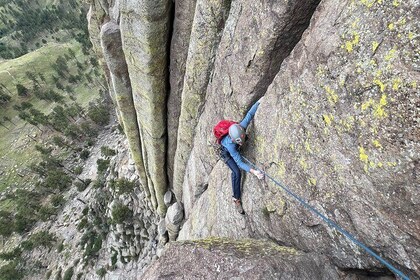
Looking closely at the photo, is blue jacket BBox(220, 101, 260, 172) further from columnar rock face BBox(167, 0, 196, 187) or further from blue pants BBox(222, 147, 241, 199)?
columnar rock face BBox(167, 0, 196, 187)

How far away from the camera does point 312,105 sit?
6336 millimetres

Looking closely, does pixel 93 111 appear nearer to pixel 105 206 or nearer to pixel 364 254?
pixel 105 206

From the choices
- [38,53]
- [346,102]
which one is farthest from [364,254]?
[38,53]

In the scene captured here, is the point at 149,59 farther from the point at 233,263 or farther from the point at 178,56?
the point at 233,263

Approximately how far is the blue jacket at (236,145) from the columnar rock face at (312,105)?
433 mm

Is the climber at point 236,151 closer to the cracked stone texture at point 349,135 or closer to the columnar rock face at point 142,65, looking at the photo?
the cracked stone texture at point 349,135

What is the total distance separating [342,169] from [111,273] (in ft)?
119

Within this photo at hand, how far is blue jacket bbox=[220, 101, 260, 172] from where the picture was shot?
9.07 m

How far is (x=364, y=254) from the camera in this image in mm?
5758

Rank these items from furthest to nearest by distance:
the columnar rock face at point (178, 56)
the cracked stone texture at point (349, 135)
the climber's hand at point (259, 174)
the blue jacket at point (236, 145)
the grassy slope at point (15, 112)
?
the grassy slope at point (15, 112) < the columnar rock face at point (178, 56) < the blue jacket at point (236, 145) < the climber's hand at point (259, 174) < the cracked stone texture at point (349, 135)

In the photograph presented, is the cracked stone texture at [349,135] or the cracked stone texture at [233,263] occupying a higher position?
the cracked stone texture at [349,135]

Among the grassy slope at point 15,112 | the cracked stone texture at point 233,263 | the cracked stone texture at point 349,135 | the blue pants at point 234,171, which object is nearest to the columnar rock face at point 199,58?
the cracked stone texture at point 349,135

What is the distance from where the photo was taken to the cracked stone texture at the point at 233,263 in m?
6.20

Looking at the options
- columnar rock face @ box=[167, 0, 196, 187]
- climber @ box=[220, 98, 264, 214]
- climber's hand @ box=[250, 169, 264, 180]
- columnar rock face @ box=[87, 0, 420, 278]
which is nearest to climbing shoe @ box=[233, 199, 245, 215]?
climber @ box=[220, 98, 264, 214]
